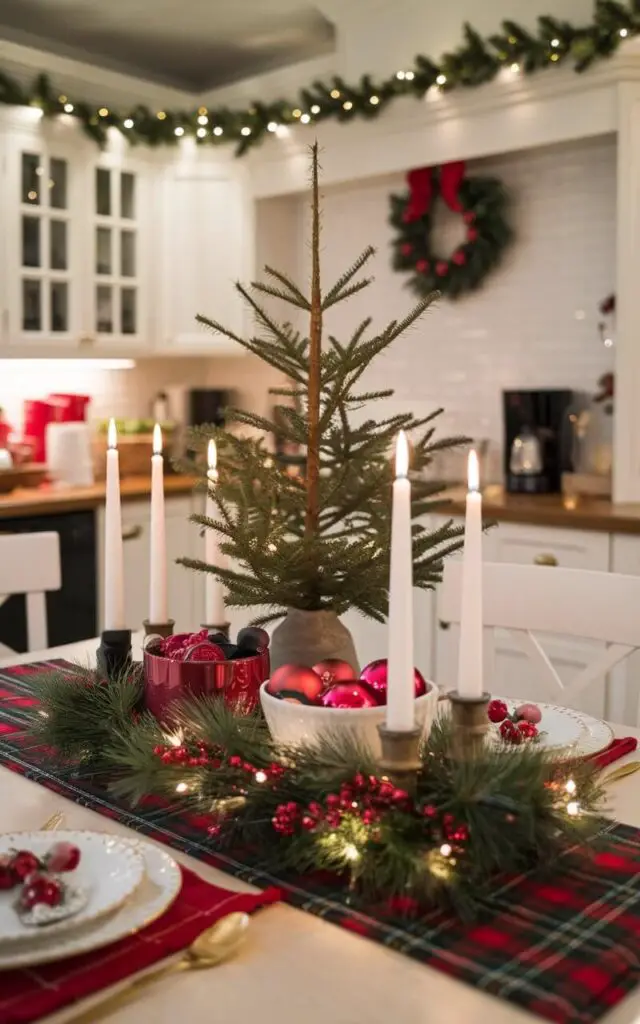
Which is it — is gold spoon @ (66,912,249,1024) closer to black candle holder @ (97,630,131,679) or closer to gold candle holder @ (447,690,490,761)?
gold candle holder @ (447,690,490,761)

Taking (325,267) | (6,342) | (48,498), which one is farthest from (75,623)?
(325,267)

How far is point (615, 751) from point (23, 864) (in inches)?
29.6

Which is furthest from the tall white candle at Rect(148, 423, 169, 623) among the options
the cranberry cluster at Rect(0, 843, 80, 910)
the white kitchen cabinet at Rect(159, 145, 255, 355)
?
the white kitchen cabinet at Rect(159, 145, 255, 355)

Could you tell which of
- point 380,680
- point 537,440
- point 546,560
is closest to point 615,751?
point 380,680

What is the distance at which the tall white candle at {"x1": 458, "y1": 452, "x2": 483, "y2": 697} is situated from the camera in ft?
3.08

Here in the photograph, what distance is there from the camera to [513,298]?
3.77m

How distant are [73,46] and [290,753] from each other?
3955mm

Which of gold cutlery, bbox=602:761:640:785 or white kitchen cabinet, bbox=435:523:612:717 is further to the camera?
white kitchen cabinet, bbox=435:523:612:717

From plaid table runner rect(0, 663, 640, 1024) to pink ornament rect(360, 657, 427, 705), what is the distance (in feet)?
0.64

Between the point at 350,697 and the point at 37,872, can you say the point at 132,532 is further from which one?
the point at 37,872

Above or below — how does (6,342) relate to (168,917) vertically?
above

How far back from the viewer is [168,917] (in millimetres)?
876

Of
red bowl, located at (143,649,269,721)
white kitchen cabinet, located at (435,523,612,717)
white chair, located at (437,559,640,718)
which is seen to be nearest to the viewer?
red bowl, located at (143,649,269,721)

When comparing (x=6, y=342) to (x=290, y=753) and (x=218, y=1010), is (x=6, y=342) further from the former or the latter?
(x=218, y=1010)
